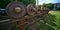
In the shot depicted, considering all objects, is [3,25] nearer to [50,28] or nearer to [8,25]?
[8,25]

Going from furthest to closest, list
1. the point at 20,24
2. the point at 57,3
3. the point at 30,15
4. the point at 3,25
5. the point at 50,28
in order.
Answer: the point at 57,3, the point at 50,28, the point at 30,15, the point at 20,24, the point at 3,25

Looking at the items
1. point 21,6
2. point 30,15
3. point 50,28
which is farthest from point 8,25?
point 50,28

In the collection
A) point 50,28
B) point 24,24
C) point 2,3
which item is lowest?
point 50,28

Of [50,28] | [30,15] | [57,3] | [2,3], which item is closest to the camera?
[30,15]

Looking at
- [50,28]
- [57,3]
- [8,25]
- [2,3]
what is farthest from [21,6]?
[57,3]

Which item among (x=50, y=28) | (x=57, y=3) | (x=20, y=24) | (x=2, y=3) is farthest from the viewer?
(x=57, y=3)

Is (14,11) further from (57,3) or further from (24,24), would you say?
(57,3)

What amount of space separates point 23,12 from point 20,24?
82 mm

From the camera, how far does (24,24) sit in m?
1.02

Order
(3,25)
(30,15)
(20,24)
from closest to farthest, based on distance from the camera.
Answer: (3,25), (20,24), (30,15)

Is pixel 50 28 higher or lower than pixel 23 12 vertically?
lower

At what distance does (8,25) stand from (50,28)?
111 cm

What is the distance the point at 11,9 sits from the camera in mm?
937

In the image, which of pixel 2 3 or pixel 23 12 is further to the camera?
pixel 2 3
